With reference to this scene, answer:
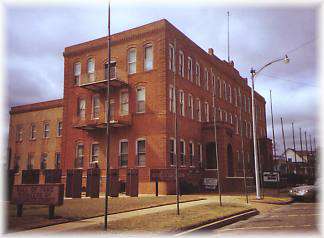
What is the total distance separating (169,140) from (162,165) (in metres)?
2.04

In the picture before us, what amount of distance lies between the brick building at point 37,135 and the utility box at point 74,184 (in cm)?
1864

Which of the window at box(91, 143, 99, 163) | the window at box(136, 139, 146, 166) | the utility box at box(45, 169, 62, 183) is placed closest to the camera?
the utility box at box(45, 169, 62, 183)

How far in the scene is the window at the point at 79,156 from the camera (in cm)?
3130

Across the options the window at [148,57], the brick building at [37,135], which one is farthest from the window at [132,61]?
the brick building at [37,135]

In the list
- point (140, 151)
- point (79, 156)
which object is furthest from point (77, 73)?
point (140, 151)

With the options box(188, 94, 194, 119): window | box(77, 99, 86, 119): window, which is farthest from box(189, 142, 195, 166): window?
box(77, 99, 86, 119): window

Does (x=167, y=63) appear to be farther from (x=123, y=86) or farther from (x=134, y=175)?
(x=134, y=175)

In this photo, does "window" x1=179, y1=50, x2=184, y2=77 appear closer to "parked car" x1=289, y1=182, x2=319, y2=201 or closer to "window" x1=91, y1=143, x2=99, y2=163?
"window" x1=91, y1=143, x2=99, y2=163

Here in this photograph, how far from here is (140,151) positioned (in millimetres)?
27938

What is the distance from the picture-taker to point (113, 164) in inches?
1139

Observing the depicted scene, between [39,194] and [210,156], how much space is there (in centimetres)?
2295

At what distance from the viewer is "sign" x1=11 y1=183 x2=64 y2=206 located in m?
11.3

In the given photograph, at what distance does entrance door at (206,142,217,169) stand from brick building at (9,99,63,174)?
17319 millimetres

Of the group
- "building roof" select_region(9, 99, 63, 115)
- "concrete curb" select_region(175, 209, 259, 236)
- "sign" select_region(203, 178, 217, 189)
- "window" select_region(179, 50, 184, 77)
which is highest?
"window" select_region(179, 50, 184, 77)
